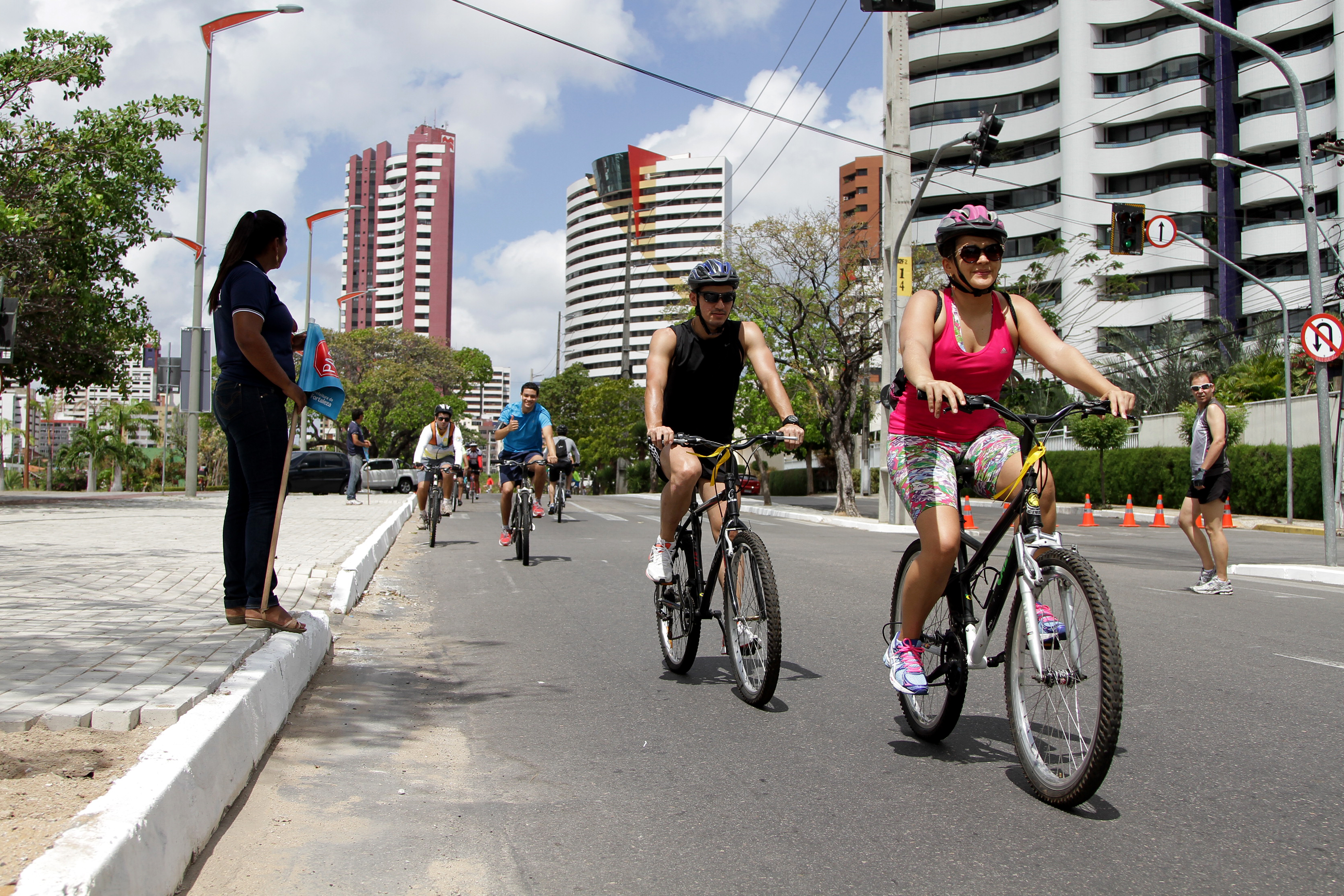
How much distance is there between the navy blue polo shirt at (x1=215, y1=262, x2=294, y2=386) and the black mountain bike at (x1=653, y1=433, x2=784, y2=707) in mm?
1913

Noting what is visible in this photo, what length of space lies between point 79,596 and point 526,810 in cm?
442

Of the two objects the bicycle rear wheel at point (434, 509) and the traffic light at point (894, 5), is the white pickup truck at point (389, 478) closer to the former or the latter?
the bicycle rear wheel at point (434, 509)

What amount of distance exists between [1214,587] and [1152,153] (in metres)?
50.8

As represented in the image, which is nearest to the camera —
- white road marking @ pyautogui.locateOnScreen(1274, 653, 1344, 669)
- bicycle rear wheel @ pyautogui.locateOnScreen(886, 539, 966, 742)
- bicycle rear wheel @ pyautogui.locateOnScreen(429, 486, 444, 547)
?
bicycle rear wheel @ pyautogui.locateOnScreen(886, 539, 966, 742)

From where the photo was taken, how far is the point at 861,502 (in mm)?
40250

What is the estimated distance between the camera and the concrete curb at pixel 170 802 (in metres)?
2.18

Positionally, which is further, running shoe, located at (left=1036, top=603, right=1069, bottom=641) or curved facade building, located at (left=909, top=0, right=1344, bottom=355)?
curved facade building, located at (left=909, top=0, right=1344, bottom=355)

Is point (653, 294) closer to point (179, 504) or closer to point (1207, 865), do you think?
point (179, 504)

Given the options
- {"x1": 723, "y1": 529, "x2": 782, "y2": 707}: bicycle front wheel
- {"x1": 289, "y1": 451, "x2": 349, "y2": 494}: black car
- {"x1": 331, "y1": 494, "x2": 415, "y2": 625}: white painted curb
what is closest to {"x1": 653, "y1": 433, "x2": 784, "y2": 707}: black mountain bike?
{"x1": 723, "y1": 529, "x2": 782, "y2": 707}: bicycle front wheel

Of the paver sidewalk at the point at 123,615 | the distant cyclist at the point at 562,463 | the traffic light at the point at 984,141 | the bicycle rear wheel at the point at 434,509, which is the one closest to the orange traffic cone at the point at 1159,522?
the traffic light at the point at 984,141

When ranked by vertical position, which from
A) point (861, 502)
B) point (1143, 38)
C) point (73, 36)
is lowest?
point (861, 502)

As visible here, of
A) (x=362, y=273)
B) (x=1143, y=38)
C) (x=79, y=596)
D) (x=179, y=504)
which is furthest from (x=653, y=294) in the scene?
(x=79, y=596)

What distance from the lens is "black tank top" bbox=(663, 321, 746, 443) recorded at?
16.9 feet

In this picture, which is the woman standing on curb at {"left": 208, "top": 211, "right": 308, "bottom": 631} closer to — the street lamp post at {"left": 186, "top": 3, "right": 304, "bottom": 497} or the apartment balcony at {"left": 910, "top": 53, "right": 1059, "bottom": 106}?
the street lamp post at {"left": 186, "top": 3, "right": 304, "bottom": 497}
